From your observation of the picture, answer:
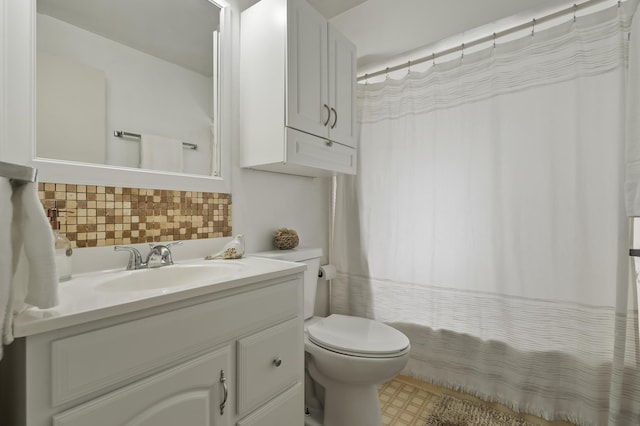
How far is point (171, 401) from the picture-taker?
73 centimetres

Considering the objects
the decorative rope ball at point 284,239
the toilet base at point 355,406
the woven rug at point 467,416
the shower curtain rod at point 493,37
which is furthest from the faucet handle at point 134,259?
the shower curtain rod at point 493,37

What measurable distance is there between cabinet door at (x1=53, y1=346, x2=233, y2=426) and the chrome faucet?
464mm

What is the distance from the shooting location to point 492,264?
1.61m

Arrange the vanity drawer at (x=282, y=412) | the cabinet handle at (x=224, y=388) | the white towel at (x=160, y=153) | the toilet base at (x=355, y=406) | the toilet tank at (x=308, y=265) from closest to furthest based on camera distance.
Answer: the cabinet handle at (x=224, y=388)
the vanity drawer at (x=282, y=412)
the white towel at (x=160, y=153)
the toilet base at (x=355, y=406)
the toilet tank at (x=308, y=265)

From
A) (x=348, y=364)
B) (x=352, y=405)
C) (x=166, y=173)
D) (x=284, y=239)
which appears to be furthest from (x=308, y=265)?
(x=166, y=173)

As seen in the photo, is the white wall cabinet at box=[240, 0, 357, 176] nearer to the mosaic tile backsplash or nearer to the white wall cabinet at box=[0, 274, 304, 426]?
the mosaic tile backsplash

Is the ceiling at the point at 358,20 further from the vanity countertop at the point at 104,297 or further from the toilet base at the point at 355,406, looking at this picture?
the toilet base at the point at 355,406

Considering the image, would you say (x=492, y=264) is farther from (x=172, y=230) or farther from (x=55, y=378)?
(x=55, y=378)

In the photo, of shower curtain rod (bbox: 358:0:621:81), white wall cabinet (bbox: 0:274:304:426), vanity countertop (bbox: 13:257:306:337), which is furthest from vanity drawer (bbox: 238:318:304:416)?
shower curtain rod (bbox: 358:0:621:81)

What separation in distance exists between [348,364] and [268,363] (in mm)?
413

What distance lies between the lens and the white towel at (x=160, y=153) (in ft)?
3.87

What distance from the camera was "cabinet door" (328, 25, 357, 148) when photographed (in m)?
1.59

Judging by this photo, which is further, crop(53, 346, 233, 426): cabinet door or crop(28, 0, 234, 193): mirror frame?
crop(28, 0, 234, 193): mirror frame

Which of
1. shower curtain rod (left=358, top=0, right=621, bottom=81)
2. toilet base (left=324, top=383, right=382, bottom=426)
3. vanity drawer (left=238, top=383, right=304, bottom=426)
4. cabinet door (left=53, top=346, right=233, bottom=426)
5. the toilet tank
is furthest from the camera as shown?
the toilet tank
